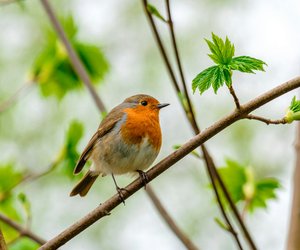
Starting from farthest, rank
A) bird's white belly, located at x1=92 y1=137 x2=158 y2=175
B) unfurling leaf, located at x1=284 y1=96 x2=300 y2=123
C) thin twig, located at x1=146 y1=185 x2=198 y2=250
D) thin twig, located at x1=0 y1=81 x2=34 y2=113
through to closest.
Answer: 1. bird's white belly, located at x1=92 y1=137 x2=158 y2=175
2. thin twig, located at x1=0 y1=81 x2=34 y2=113
3. thin twig, located at x1=146 y1=185 x2=198 y2=250
4. unfurling leaf, located at x1=284 y1=96 x2=300 y2=123

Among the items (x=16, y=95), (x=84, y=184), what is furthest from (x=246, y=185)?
(x=84, y=184)

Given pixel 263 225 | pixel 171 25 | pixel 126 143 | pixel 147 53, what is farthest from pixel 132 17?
pixel 171 25

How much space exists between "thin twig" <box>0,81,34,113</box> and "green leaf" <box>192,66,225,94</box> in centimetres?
174

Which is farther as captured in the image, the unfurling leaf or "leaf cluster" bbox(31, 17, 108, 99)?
"leaf cluster" bbox(31, 17, 108, 99)

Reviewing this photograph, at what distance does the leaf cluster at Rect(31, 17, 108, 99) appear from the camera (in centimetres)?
423

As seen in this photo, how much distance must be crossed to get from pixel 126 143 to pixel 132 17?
25.9 feet

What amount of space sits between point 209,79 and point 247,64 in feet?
0.49

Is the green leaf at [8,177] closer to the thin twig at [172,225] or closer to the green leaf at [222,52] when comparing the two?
the thin twig at [172,225]

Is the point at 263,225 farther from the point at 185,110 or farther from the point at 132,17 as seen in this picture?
the point at 185,110

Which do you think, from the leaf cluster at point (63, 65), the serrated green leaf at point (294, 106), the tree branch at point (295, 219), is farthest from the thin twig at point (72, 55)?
the serrated green leaf at point (294, 106)

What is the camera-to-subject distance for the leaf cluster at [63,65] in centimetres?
423

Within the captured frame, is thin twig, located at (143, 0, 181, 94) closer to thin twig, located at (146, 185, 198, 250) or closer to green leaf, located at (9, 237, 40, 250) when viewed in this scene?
thin twig, located at (146, 185, 198, 250)

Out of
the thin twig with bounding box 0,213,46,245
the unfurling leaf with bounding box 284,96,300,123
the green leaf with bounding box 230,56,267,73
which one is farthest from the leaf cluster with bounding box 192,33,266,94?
the thin twig with bounding box 0,213,46,245

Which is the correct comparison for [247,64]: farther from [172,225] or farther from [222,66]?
[172,225]
